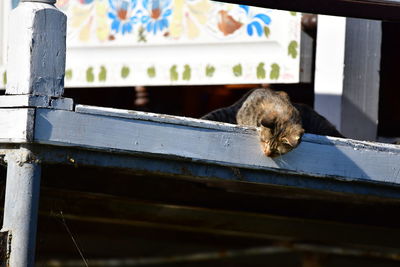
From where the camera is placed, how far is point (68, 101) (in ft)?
13.5

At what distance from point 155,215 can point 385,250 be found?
217 cm

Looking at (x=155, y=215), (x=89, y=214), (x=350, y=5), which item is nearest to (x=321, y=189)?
(x=350, y=5)

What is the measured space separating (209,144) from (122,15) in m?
2.24

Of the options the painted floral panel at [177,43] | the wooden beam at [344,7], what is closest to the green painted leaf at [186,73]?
the painted floral panel at [177,43]

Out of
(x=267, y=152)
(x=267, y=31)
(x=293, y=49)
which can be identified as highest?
(x=267, y=31)

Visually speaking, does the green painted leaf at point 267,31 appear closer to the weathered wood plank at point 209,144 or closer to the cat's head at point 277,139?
the cat's head at point 277,139

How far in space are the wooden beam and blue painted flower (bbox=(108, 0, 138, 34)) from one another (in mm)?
2073

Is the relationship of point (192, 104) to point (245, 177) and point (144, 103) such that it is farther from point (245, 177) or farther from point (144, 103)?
point (245, 177)

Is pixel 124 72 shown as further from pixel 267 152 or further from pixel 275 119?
pixel 267 152

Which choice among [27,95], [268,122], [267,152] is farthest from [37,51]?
[268,122]

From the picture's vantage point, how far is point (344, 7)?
14.8 feet

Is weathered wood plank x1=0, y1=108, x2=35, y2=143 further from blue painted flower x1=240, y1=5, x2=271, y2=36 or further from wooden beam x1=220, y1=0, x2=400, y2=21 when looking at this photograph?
blue painted flower x1=240, y1=5, x2=271, y2=36

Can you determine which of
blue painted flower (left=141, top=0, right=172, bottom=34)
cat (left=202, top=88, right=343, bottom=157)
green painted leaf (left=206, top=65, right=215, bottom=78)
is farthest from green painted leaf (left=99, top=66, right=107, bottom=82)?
cat (left=202, top=88, right=343, bottom=157)

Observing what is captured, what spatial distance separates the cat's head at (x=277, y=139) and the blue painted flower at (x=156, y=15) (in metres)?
1.67
